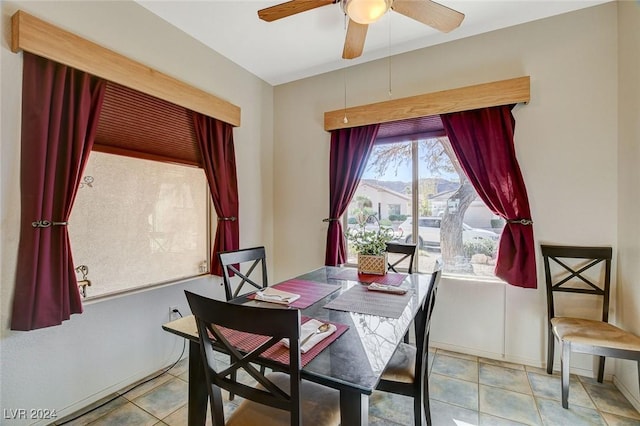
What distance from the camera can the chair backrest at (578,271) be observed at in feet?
6.68

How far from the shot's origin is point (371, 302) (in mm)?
1561

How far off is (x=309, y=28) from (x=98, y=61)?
156cm

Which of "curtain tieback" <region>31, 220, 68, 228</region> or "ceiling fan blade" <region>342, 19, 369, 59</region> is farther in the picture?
"ceiling fan blade" <region>342, 19, 369, 59</region>

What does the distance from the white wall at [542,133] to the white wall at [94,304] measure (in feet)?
6.07

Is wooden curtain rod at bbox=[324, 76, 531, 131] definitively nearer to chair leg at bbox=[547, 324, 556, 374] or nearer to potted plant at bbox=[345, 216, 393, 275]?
potted plant at bbox=[345, 216, 393, 275]

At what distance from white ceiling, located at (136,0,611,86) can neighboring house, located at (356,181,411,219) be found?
4.29 ft

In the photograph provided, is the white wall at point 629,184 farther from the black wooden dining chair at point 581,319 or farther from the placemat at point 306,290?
the placemat at point 306,290

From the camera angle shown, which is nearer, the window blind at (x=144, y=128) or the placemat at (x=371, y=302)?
the placemat at (x=371, y=302)

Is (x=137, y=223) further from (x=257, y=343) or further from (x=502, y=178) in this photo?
(x=502, y=178)

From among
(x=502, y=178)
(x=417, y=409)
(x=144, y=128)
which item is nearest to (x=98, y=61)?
(x=144, y=128)

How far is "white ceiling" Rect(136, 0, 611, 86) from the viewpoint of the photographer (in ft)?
6.96

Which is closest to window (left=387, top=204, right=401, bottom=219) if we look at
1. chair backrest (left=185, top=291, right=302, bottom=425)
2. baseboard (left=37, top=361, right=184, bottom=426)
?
chair backrest (left=185, top=291, right=302, bottom=425)

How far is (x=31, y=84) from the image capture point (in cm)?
157

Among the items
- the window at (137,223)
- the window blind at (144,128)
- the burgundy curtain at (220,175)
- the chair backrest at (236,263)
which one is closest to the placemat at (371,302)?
the chair backrest at (236,263)
